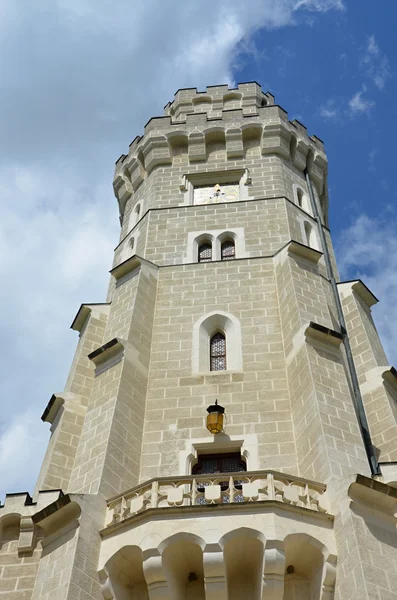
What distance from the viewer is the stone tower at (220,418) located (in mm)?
11898

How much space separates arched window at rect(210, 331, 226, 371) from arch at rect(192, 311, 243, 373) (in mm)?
99

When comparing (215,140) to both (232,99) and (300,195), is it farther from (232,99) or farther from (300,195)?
(232,99)

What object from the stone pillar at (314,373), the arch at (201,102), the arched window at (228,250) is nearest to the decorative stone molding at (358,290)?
the stone pillar at (314,373)

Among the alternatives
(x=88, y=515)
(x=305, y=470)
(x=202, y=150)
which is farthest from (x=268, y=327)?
(x=202, y=150)

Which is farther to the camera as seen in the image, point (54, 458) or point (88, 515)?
point (54, 458)

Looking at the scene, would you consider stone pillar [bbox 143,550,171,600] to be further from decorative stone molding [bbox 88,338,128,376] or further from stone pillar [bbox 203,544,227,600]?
decorative stone molding [bbox 88,338,128,376]

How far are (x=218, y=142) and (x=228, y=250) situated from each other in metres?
6.52

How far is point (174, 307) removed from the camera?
62.1 ft

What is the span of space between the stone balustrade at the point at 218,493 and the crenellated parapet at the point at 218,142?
14785mm

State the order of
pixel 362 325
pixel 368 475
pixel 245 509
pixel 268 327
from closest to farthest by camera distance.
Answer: pixel 245 509 < pixel 368 475 < pixel 268 327 < pixel 362 325

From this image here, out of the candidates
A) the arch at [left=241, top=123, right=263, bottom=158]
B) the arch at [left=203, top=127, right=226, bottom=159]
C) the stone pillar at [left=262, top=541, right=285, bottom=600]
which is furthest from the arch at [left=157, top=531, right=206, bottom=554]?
the arch at [left=241, top=123, right=263, bottom=158]

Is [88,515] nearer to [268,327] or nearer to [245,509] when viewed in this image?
[245,509]

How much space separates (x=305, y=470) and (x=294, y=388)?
226cm

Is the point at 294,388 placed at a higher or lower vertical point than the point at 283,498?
higher
